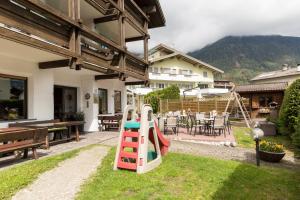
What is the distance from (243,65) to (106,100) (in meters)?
131

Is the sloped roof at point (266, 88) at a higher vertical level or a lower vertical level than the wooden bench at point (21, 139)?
higher

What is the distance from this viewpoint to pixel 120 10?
1168 centimetres

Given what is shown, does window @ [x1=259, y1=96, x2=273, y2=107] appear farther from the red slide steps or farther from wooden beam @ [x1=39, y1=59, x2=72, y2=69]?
the red slide steps

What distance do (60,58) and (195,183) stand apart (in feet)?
22.0

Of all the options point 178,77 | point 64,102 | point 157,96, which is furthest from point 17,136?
point 178,77

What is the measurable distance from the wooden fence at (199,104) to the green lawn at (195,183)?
16248 mm

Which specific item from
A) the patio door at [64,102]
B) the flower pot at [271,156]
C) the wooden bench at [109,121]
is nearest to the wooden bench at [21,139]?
the patio door at [64,102]

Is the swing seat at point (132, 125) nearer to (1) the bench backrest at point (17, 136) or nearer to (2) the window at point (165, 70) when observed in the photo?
(1) the bench backrest at point (17, 136)

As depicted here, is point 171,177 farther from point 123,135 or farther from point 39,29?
point 39,29

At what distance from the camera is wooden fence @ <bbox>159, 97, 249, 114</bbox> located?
72.4 ft

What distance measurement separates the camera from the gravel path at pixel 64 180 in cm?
418

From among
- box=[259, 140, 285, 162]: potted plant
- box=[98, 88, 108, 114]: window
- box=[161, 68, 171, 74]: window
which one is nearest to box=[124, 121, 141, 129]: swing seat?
box=[259, 140, 285, 162]: potted plant

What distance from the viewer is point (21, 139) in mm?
6191

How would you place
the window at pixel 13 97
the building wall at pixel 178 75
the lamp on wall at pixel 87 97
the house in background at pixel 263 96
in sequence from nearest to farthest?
the window at pixel 13 97
the lamp on wall at pixel 87 97
the house in background at pixel 263 96
the building wall at pixel 178 75
